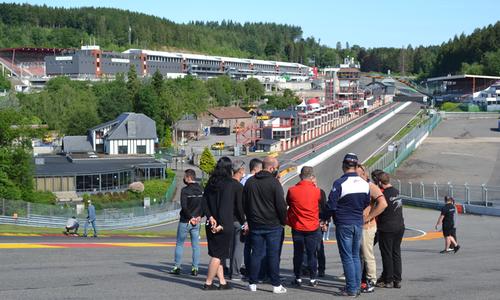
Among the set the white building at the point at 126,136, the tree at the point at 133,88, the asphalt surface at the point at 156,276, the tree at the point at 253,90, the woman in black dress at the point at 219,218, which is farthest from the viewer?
the tree at the point at 253,90

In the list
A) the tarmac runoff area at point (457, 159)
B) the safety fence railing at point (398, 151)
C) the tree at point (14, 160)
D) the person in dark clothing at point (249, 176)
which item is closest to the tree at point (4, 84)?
the tarmac runoff area at point (457, 159)

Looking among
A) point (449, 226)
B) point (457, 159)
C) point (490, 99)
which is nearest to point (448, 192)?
point (449, 226)

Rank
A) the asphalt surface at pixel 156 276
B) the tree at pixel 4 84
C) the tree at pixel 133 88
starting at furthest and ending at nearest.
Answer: the tree at pixel 4 84 → the tree at pixel 133 88 → the asphalt surface at pixel 156 276

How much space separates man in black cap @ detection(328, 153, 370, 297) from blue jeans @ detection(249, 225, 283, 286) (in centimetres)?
83

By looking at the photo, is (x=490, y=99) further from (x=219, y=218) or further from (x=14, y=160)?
(x=219, y=218)

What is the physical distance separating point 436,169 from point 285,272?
1838 inches

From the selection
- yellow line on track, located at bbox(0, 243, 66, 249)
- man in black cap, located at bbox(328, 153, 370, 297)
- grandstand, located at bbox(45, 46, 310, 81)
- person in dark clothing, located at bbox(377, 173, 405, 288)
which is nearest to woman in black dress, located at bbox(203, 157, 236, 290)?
man in black cap, located at bbox(328, 153, 370, 297)

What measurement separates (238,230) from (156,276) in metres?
1.41

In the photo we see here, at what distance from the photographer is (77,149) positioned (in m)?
69.1

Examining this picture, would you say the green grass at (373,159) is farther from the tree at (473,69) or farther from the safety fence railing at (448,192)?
the tree at (473,69)

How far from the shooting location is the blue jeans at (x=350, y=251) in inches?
364

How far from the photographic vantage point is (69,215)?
3388 centimetres

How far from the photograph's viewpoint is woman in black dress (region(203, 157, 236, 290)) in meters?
9.70

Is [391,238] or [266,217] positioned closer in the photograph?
[266,217]
